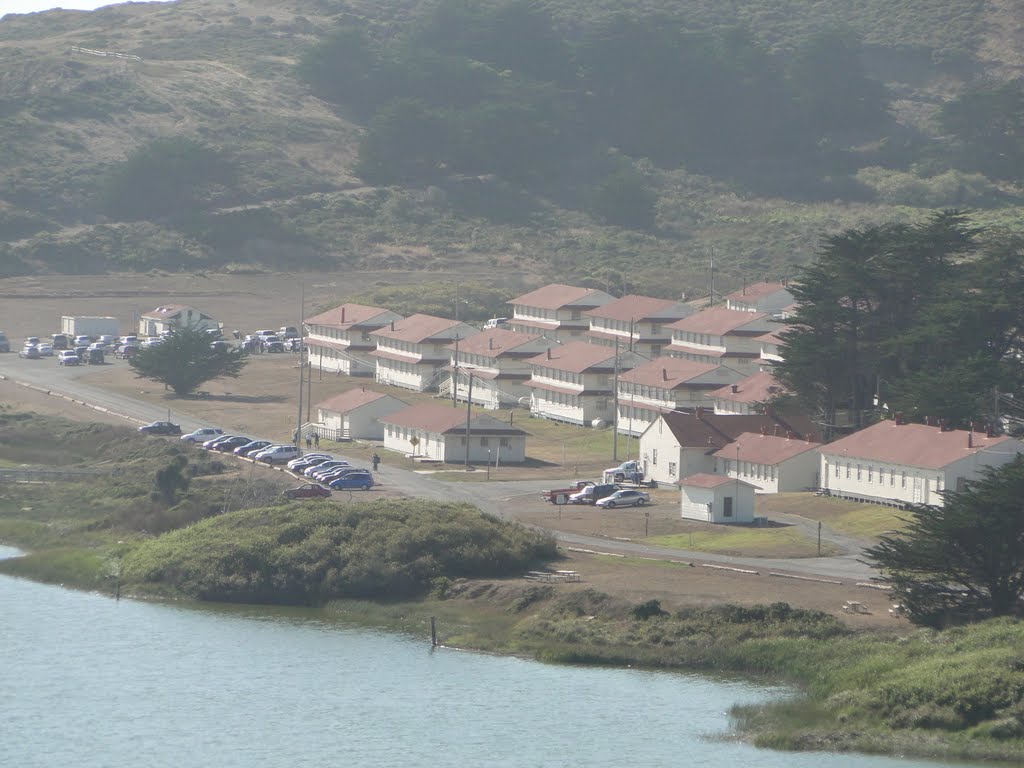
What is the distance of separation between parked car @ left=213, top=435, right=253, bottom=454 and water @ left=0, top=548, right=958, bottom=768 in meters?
31.1

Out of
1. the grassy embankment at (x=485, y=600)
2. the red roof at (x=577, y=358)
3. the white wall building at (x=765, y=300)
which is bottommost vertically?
the grassy embankment at (x=485, y=600)

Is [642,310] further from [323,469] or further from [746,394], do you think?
[323,469]

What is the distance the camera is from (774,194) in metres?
198

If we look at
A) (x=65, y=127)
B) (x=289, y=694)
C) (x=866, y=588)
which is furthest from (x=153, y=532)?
(x=65, y=127)

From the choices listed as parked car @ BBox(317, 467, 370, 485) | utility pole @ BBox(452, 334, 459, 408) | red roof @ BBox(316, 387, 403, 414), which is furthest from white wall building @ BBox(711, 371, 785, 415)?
Result: parked car @ BBox(317, 467, 370, 485)

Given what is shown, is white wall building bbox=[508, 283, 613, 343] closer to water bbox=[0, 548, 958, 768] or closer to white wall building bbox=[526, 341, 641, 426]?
white wall building bbox=[526, 341, 641, 426]

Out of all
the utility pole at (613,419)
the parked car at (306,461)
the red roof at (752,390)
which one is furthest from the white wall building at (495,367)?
the parked car at (306,461)

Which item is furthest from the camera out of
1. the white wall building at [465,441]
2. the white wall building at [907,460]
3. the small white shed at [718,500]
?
the white wall building at [465,441]

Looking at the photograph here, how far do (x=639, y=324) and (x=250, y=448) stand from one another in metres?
35.7

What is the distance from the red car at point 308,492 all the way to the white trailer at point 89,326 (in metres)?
58.7

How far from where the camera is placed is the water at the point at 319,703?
153 ft

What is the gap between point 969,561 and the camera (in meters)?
54.2

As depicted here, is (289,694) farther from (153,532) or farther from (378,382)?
(378,382)

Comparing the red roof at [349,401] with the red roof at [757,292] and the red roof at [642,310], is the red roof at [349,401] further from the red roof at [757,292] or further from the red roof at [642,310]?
the red roof at [757,292]
